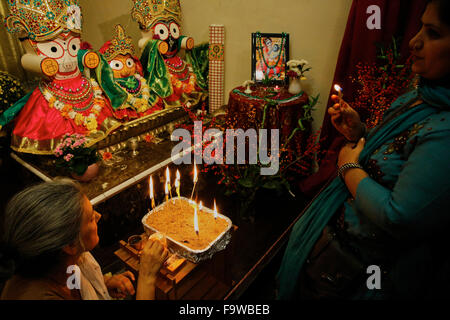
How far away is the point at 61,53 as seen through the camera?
8.42 ft

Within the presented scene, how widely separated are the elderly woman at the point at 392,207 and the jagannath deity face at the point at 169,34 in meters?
2.84

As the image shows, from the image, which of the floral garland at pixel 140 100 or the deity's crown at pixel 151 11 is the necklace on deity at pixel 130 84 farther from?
the deity's crown at pixel 151 11

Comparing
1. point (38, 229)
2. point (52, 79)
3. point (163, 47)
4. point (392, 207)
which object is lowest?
point (38, 229)

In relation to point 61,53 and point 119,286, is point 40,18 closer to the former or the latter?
point 61,53

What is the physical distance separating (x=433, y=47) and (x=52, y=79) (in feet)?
9.44

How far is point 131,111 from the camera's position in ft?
10.6

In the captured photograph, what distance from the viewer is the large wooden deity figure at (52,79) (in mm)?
2389

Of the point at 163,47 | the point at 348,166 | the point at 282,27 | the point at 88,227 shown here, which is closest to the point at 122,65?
the point at 163,47

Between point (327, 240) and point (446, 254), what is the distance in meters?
0.43

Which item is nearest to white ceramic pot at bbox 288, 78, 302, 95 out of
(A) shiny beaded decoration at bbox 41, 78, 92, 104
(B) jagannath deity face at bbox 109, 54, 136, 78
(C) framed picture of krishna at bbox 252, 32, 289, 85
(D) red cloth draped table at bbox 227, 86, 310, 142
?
(D) red cloth draped table at bbox 227, 86, 310, 142

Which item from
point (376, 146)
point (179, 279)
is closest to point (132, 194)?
point (179, 279)

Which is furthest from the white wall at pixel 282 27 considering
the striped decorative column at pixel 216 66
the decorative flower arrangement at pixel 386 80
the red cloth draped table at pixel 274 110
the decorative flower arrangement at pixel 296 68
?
the decorative flower arrangement at pixel 386 80
